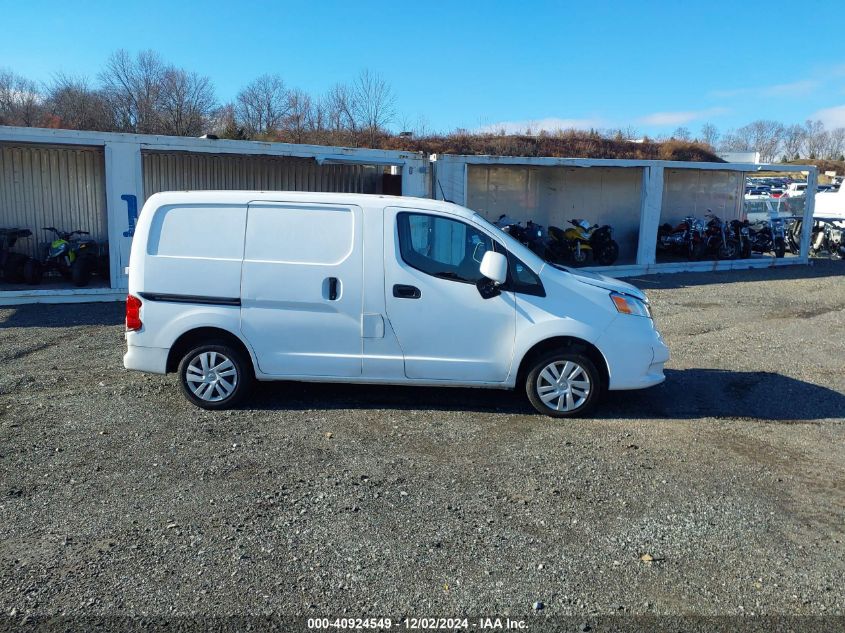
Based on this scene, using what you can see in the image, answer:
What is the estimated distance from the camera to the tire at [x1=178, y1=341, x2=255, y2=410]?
20.9 feet

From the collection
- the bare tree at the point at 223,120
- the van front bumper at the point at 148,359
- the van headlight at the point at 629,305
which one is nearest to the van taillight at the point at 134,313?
the van front bumper at the point at 148,359

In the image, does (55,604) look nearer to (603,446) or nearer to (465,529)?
(465,529)

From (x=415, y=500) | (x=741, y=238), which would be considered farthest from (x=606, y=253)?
(x=415, y=500)

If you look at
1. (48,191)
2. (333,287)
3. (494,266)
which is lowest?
(333,287)

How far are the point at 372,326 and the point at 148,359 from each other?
1951 millimetres

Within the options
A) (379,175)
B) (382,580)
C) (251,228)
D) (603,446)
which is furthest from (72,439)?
(379,175)

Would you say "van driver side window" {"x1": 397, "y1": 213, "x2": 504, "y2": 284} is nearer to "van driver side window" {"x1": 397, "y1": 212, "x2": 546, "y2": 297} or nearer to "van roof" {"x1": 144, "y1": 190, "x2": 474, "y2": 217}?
"van driver side window" {"x1": 397, "y1": 212, "x2": 546, "y2": 297}

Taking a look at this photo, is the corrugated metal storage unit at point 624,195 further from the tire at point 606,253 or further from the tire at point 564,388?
the tire at point 564,388

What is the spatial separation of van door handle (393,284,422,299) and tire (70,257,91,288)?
877cm

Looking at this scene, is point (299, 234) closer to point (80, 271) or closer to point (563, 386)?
point (563, 386)

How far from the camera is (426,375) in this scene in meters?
6.31

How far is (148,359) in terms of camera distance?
251 inches

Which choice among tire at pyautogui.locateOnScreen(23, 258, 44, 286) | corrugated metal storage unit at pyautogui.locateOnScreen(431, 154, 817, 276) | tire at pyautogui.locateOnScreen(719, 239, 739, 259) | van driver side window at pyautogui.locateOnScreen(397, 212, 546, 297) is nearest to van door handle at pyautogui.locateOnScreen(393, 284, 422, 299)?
van driver side window at pyautogui.locateOnScreen(397, 212, 546, 297)

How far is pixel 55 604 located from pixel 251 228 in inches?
137
